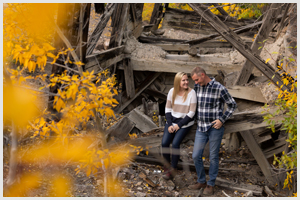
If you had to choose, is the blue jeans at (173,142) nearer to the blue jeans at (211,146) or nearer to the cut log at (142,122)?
the blue jeans at (211,146)

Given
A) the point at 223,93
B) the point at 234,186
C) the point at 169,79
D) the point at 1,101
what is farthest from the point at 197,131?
the point at 169,79

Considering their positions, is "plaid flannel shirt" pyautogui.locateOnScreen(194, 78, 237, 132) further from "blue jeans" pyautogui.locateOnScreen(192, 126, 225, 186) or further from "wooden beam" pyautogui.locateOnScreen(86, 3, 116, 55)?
"wooden beam" pyautogui.locateOnScreen(86, 3, 116, 55)

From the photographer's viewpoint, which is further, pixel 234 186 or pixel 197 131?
pixel 234 186

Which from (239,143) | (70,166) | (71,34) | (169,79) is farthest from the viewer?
(169,79)

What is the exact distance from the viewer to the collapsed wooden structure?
472 cm

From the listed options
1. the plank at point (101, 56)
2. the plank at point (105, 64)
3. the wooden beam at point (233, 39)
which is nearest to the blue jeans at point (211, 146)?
the wooden beam at point (233, 39)

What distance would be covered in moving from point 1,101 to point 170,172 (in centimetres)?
303

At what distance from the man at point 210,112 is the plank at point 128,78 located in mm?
4436

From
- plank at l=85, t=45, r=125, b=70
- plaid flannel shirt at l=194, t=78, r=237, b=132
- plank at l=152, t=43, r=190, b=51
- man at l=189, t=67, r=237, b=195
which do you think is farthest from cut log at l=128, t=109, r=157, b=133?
plank at l=152, t=43, r=190, b=51

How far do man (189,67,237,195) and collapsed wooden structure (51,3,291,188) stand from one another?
16.2 inches

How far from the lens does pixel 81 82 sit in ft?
9.32

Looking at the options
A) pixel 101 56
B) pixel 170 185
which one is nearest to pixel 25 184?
pixel 170 185

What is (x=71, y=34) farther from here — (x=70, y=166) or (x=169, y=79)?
(x=169, y=79)

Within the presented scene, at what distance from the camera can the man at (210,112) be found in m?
4.30
